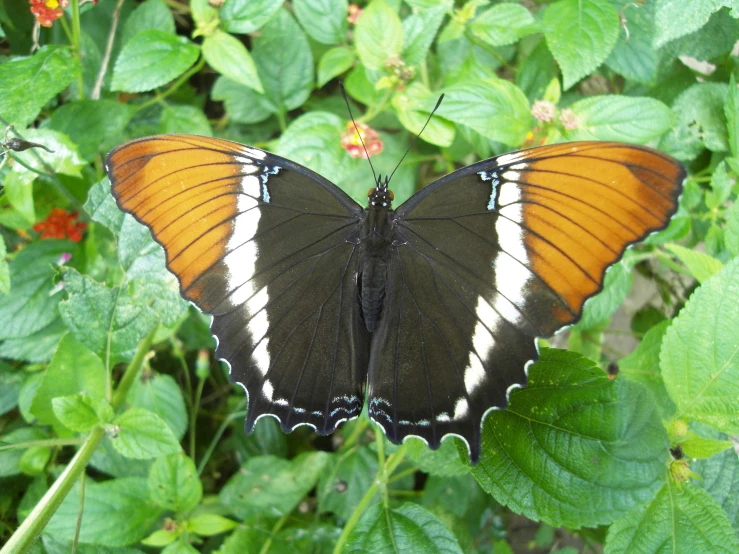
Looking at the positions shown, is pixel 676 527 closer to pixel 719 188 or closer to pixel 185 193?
pixel 719 188

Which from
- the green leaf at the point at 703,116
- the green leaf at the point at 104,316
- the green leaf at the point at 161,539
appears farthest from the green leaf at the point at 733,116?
the green leaf at the point at 161,539

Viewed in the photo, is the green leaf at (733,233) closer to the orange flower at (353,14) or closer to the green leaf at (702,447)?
the green leaf at (702,447)

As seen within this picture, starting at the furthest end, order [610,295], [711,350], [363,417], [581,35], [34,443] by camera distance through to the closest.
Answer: [363,417], [610,295], [581,35], [34,443], [711,350]

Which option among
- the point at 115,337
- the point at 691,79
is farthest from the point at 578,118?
the point at 115,337

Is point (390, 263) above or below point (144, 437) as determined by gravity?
above

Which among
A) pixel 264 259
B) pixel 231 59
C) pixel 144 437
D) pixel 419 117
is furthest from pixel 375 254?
pixel 231 59

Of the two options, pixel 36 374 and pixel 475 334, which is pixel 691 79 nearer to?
pixel 475 334
